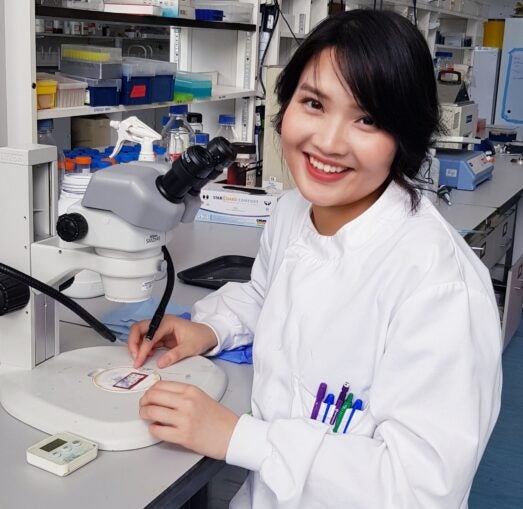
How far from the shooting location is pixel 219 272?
1.74m

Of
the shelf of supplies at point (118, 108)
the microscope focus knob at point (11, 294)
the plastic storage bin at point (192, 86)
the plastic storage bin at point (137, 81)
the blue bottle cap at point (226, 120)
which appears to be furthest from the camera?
the blue bottle cap at point (226, 120)

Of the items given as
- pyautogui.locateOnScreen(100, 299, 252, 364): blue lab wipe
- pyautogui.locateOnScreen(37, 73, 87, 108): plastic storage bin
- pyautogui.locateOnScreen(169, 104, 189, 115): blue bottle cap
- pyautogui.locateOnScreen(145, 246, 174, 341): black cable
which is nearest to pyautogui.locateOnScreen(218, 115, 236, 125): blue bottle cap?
pyautogui.locateOnScreen(169, 104, 189, 115): blue bottle cap

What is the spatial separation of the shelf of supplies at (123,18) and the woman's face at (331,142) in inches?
40.7

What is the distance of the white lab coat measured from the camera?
2.78 feet

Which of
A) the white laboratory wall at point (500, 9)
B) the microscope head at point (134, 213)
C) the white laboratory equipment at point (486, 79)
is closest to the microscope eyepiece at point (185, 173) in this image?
the microscope head at point (134, 213)

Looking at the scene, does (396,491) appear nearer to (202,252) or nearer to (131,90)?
(202,252)

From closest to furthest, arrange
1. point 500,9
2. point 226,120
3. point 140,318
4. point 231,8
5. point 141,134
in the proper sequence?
1. point 140,318
2. point 141,134
3. point 231,8
4. point 226,120
5. point 500,9

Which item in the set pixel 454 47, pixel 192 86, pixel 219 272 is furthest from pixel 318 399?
pixel 454 47

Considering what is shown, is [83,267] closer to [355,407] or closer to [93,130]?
[355,407]

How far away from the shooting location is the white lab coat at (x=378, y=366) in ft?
2.78

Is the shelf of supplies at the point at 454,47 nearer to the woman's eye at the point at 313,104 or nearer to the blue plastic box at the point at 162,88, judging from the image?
the blue plastic box at the point at 162,88

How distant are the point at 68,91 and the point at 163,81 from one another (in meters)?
0.45

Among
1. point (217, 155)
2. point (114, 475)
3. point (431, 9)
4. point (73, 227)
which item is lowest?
point (114, 475)

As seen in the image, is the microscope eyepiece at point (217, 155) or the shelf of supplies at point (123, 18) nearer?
the microscope eyepiece at point (217, 155)
